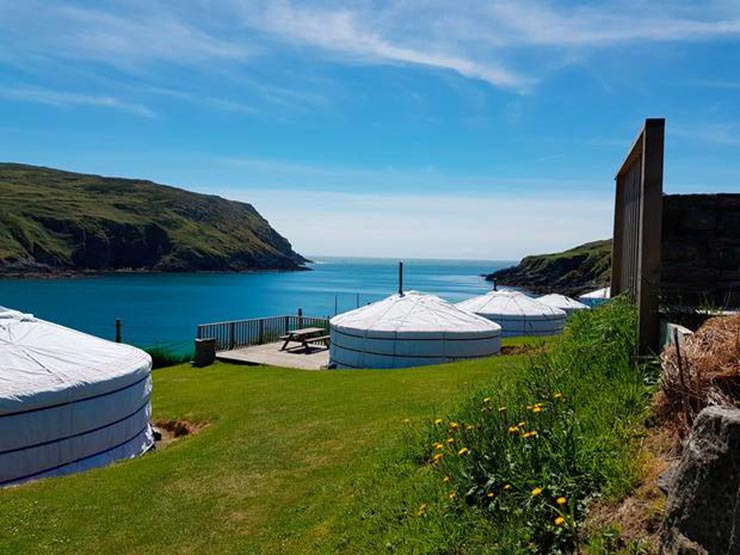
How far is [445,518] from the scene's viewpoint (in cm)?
340

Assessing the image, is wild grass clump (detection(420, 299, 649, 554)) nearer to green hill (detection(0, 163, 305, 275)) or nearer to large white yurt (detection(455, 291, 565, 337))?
large white yurt (detection(455, 291, 565, 337))

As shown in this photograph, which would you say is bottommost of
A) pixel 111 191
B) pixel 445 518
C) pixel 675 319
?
pixel 445 518

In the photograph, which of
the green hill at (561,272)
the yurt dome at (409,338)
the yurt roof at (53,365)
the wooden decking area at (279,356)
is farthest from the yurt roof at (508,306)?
the green hill at (561,272)

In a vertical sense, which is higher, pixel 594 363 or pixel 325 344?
pixel 594 363

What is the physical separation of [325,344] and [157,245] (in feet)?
367

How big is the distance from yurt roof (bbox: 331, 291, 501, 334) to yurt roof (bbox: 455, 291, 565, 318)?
7.10 m

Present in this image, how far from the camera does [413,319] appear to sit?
17266 mm

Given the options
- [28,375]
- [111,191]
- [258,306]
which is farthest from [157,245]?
[28,375]

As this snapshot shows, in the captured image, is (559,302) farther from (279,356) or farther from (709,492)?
(709,492)

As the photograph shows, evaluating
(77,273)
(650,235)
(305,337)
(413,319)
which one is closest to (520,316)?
(413,319)

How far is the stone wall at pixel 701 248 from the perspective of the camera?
4.74 m

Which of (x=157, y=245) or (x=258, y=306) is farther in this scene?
(x=157, y=245)

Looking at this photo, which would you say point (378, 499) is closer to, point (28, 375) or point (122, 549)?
point (122, 549)

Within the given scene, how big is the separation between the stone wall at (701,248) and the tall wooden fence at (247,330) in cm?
1624
